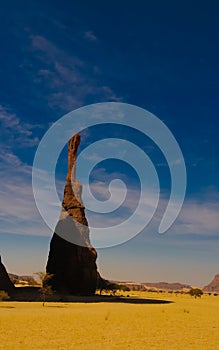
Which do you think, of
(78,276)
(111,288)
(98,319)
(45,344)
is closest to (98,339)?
(45,344)

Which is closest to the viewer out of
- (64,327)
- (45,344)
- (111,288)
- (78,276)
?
(45,344)

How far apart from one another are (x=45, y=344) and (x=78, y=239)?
49480 millimetres

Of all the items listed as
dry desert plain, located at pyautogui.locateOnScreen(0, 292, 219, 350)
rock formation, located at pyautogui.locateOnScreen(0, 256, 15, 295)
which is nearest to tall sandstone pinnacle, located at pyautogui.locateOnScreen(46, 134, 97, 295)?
rock formation, located at pyautogui.locateOnScreen(0, 256, 15, 295)

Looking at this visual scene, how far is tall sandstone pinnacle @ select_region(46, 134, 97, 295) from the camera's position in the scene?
65338 millimetres

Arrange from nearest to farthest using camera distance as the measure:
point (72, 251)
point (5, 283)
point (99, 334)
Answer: point (99, 334)
point (5, 283)
point (72, 251)

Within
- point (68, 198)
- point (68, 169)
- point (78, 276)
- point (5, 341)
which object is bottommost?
point (5, 341)

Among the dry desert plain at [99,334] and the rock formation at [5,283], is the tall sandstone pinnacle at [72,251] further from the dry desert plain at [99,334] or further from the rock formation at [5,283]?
the dry desert plain at [99,334]

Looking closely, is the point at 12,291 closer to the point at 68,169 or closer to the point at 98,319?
the point at 68,169

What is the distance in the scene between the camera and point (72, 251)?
66250mm

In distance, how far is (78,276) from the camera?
65.2 m

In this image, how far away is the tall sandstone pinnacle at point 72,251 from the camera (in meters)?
65.3

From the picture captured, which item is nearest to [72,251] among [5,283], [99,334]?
[5,283]

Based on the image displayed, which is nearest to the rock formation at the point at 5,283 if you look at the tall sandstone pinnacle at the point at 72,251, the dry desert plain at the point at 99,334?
the tall sandstone pinnacle at the point at 72,251

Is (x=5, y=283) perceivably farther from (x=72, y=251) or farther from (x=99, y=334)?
(x=99, y=334)
